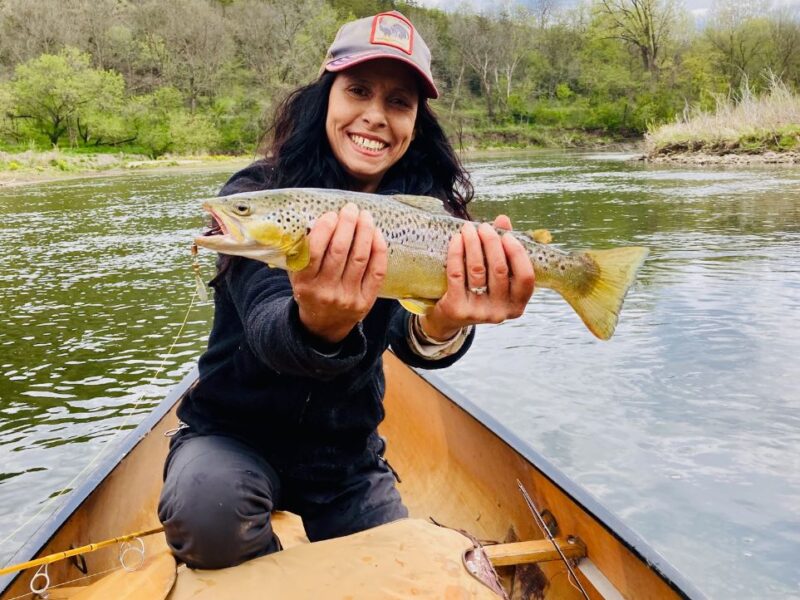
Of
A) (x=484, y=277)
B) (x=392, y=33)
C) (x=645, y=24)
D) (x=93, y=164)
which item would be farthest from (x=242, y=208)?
(x=645, y=24)

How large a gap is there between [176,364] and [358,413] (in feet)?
18.1

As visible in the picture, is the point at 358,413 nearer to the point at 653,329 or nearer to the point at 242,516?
the point at 242,516

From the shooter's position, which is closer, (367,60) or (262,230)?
(262,230)

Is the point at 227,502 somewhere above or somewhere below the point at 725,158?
below

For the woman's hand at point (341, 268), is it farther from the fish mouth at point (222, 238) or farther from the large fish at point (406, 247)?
the fish mouth at point (222, 238)

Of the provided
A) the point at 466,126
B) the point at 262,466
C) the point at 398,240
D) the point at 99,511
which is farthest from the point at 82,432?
the point at 466,126

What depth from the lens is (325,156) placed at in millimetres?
2912

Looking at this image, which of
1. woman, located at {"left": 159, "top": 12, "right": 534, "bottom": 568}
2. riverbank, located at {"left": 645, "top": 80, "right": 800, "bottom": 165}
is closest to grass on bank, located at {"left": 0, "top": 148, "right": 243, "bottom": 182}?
riverbank, located at {"left": 645, "top": 80, "right": 800, "bottom": 165}

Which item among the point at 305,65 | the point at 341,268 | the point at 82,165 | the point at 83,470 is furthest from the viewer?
the point at 305,65

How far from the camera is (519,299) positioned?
2369mm

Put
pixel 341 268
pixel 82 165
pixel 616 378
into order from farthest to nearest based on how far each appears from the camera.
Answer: pixel 82 165
pixel 616 378
pixel 341 268

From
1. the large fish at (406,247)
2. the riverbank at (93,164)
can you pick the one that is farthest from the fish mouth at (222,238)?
the riverbank at (93,164)

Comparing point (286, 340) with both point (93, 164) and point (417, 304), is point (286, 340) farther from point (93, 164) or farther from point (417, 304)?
point (93, 164)

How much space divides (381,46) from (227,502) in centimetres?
183
